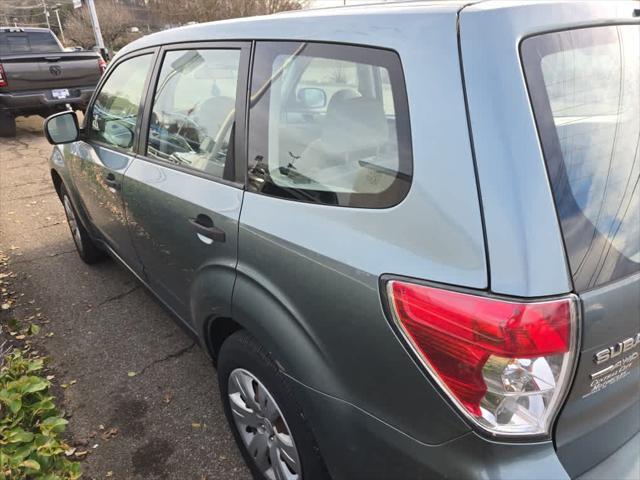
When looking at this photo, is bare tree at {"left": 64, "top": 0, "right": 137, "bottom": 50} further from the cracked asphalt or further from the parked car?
the parked car

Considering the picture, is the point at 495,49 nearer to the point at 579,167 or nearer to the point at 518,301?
the point at 579,167

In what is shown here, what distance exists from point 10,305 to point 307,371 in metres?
2.99

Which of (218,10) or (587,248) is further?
(218,10)

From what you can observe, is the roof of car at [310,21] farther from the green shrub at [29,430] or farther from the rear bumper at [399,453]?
the green shrub at [29,430]

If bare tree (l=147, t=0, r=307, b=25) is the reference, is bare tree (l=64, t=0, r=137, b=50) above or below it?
below

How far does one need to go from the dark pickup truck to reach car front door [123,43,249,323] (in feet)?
24.1

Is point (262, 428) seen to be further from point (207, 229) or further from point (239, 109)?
point (239, 109)

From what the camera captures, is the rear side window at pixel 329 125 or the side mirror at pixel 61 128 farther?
the side mirror at pixel 61 128

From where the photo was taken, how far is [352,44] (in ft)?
4.49

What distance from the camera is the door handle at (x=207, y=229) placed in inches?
70.0

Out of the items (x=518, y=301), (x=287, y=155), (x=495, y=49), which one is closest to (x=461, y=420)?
(x=518, y=301)

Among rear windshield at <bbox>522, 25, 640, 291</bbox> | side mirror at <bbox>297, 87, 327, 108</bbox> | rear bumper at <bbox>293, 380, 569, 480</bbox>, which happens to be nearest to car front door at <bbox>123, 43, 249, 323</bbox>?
side mirror at <bbox>297, 87, 327, 108</bbox>

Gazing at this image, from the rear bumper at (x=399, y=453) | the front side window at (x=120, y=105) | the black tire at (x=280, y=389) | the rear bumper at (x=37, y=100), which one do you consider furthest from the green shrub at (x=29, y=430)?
the rear bumper at (x=37, y=100)

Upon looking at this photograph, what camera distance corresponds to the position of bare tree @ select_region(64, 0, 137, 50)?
41.2 meters
